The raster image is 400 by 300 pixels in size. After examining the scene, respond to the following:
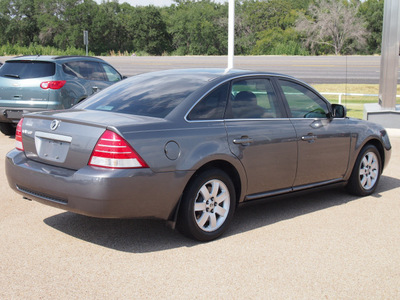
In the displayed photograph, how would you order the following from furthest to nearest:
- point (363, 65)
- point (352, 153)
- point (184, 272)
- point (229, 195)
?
point (363, 65)
point (352, 153)
point (229, 195)
point (184, 272)

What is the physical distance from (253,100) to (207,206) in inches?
49.9

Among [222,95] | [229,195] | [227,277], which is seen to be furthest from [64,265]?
[222,95]

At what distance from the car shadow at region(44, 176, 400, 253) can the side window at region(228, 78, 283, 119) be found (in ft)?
3.19

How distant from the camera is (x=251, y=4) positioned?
7256cm

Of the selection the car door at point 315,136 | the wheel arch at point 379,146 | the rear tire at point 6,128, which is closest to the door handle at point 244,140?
the car door at point 315,136

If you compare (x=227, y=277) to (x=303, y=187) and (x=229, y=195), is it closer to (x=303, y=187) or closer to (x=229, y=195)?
(x=229, y=195)

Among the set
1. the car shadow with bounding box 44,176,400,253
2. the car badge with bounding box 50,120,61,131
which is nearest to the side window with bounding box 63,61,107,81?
the car shadow with bounding box 44,176,400,253

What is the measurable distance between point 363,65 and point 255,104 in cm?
3659

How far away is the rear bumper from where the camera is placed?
447cm

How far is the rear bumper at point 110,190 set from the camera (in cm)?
447

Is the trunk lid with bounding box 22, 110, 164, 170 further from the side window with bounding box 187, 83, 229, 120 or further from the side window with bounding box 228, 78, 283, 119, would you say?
the side window with bounding box 228, 78, 283, 119

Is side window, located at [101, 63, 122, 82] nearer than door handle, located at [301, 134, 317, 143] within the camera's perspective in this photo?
No

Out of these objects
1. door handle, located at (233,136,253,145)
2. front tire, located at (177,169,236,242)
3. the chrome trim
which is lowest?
front tire, located at (177,169,236,242)

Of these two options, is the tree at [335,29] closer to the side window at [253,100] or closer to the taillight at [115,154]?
the side window at [253,100]
